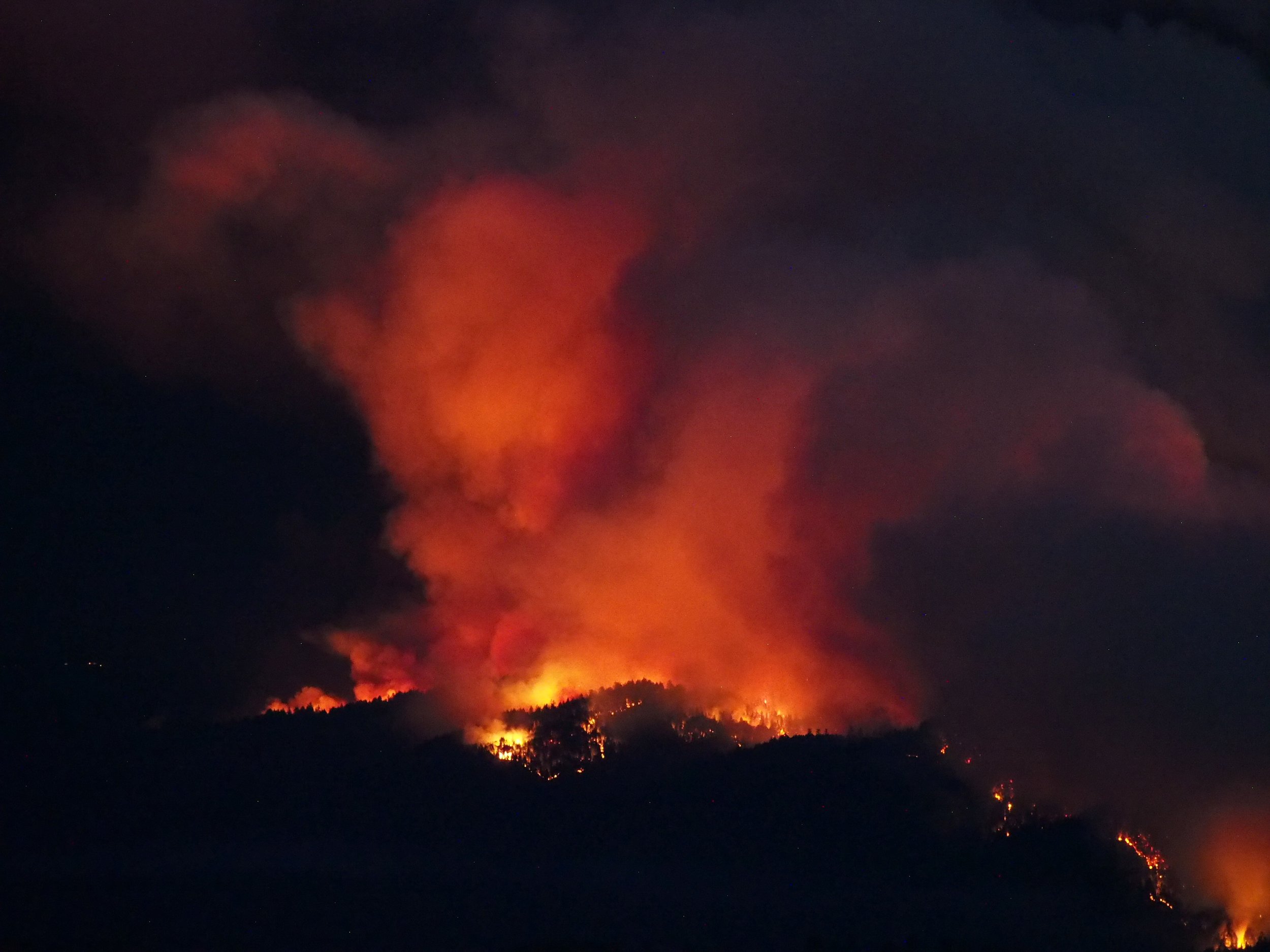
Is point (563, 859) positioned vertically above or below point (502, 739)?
below

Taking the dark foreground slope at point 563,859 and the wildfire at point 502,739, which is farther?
the wildfire at point 502,739

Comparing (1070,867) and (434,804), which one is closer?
(1070,867)

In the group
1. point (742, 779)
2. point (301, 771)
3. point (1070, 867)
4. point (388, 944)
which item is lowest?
point (1070, 867)

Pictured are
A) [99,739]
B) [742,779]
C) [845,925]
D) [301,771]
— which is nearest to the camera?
[845,925]

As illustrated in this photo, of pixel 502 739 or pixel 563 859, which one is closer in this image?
pixel 563 859

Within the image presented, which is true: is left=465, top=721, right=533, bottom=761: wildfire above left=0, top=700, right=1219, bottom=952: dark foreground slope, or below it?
above

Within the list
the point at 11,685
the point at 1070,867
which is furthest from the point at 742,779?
the point at 11,685

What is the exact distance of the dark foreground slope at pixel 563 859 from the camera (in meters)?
39.1

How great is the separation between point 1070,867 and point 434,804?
19.1 meters

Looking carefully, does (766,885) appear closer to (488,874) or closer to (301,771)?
(488,874)

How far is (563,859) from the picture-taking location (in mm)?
43875

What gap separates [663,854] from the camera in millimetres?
44281

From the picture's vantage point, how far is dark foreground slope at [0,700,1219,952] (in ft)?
128

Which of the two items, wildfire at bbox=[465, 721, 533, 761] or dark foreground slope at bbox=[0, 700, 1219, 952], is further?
wildfire at bbox=[465, 721, 533, 761]
